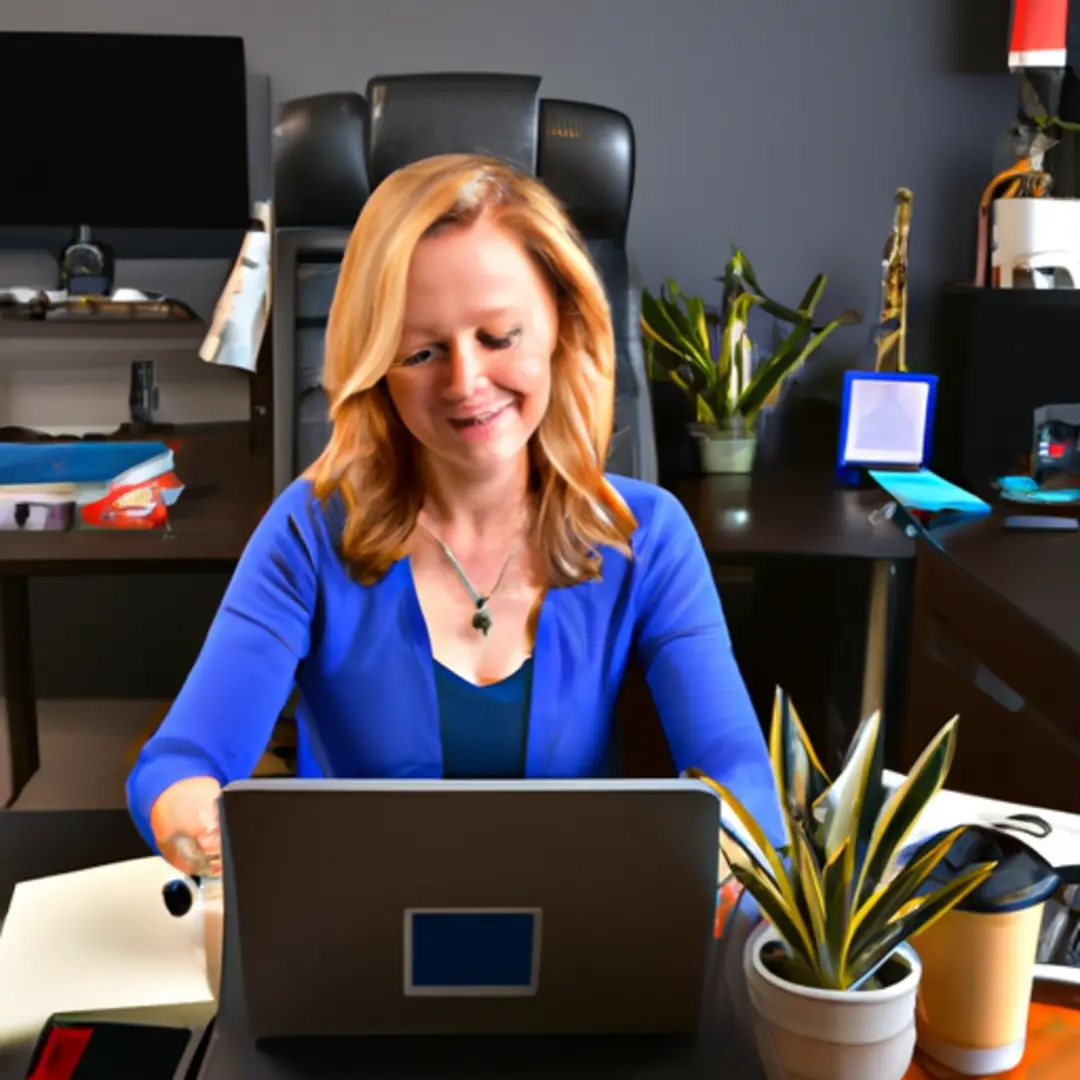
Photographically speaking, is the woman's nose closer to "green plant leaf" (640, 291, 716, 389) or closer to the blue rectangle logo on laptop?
the blue rectangle logo on laptop

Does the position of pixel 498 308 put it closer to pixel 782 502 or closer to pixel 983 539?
pixel 983 539

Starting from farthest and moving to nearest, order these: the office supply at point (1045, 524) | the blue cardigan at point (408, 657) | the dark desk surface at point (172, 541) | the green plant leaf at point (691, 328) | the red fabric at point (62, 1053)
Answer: the green plant leaf at point (691, 328), the office supply at point (1045, 524), the dark desk surface at point (172, 541), the blue cardigan at point (408, 657), the red fabric at point (62, 1053)

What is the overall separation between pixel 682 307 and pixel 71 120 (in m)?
1.43

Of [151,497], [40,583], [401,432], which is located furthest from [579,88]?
[401,432]

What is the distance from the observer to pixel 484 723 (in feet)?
4.41

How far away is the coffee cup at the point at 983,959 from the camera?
0.75m

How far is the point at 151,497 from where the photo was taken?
2.12 m

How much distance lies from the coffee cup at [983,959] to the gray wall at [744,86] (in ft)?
8.07

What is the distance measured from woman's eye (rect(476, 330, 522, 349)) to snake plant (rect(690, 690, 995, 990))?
58cm

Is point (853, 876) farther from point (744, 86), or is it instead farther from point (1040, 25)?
point (744, 86)

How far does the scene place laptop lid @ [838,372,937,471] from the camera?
7.95 ft

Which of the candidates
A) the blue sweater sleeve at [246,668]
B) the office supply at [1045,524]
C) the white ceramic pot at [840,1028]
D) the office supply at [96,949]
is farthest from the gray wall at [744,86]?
the white ceramic pot at [840,1028]

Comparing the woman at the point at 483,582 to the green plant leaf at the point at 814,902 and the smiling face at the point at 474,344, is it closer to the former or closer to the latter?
the smiling face at the point at 474,344

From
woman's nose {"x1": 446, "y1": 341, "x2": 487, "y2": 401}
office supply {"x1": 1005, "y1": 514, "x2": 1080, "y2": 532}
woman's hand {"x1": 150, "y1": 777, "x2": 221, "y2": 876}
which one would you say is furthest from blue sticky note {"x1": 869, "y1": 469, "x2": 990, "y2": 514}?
woman's hand {"x1": 150, "y1": 777, "x2": 221, "y2": 876}
